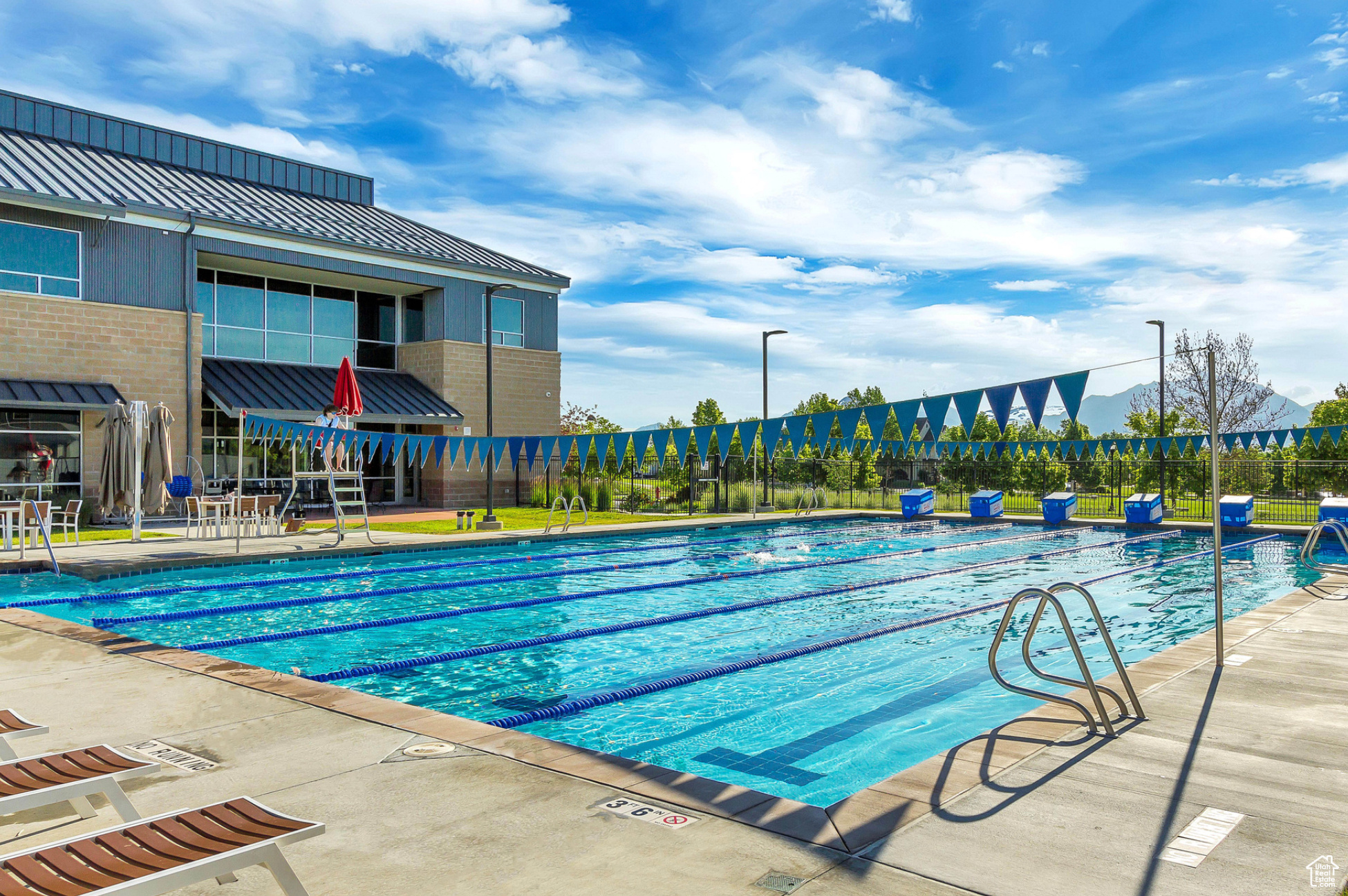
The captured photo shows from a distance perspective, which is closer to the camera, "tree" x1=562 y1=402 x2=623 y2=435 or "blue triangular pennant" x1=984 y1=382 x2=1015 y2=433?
"blue triangular pennant" x1=984 y1=382 x2=1015 y2=433

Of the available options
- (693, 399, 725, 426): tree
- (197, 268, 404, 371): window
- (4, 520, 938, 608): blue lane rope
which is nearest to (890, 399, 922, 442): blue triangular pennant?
(4, 520, 938, 608): blue lane rope

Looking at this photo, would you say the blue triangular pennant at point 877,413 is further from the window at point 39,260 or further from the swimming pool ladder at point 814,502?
the window at point 39,260

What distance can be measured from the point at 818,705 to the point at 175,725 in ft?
14.4

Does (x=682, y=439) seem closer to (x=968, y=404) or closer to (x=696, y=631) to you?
(x=696, y=631)

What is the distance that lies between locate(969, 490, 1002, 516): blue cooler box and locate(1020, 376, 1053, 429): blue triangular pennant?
17095mm

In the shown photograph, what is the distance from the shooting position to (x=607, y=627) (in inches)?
371

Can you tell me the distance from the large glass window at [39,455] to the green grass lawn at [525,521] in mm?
5242

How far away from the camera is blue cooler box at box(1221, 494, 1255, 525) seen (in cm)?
2059

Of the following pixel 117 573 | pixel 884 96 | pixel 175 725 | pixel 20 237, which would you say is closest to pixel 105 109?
pixel 20 237

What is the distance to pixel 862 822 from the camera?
345cm

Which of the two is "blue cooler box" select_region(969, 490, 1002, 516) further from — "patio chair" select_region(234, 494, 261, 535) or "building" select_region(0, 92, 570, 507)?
"patio chair" select_region(234, 494, 261, 535)

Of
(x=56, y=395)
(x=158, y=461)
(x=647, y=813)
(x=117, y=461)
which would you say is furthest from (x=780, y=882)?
(x=56, y=395)

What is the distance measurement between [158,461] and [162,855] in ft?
48.0

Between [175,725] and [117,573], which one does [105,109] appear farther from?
[175,725]
